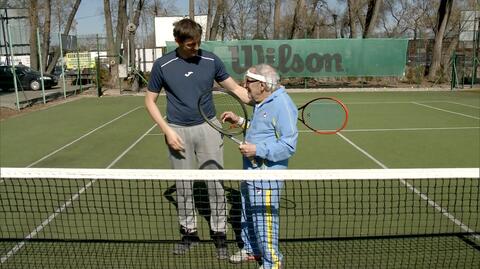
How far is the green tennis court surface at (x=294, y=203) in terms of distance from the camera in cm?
390

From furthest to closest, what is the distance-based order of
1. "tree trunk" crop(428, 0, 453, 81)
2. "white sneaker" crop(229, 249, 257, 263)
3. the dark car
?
"tree trunk" crop(428, 0, 453, 81) → the dark car → "white sneaker" crop(229, 249, 257, 263)

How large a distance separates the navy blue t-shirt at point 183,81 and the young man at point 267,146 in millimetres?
643

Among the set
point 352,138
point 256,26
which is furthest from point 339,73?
point 256,26

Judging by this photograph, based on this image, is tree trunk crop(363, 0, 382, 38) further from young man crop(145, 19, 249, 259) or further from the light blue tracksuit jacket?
the light blue tracksuit jacket

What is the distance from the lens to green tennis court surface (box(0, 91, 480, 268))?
3899 mm

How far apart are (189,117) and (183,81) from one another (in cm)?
31

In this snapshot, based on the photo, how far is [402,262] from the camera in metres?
3.76

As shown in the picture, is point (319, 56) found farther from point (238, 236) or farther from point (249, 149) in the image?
point (249, 149)

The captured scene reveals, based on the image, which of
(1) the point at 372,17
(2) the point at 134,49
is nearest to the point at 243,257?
(2) the point at 134,49

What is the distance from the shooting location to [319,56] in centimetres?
2020

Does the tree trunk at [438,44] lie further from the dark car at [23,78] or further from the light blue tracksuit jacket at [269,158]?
the light blue tracksuit jacket at [269,158]

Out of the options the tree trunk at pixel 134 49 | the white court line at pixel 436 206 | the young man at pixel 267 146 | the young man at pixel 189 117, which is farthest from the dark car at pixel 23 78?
the young man at pixel 267 146

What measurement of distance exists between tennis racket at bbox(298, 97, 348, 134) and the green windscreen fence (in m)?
15.4

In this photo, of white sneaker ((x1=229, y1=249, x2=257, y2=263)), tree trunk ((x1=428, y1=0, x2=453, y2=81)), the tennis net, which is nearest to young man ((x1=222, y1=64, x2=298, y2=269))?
the tennis net
